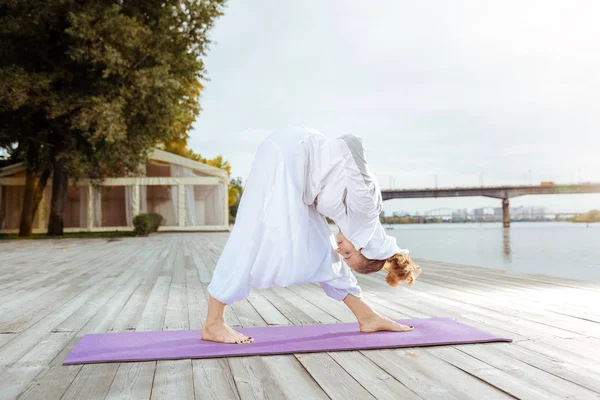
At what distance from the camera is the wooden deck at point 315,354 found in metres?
1.79

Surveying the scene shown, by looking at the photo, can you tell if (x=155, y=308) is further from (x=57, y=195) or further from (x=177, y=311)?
(x=57, y=195)

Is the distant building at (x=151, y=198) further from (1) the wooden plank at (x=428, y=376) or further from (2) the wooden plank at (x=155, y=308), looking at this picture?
(1) the wooden plank at (x=428, y=376)

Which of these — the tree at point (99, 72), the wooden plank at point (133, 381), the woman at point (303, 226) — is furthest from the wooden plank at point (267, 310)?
the tree at point (99, 72)

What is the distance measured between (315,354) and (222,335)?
484 mm

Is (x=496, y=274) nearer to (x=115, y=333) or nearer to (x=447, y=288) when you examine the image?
(x=447, y=288)

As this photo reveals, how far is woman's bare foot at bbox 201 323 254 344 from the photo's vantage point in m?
2.45

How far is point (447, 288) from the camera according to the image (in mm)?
4488

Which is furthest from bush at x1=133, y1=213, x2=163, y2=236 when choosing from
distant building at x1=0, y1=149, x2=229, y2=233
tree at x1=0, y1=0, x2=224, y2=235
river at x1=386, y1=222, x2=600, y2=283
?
river at x1=386, y1=222, x2=600, y2=283

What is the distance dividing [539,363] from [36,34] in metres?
15.0

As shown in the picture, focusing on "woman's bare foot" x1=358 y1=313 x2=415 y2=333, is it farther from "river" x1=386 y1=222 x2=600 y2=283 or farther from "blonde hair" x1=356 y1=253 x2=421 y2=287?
"river" x1=386 y1=222 x2=600 y2=283

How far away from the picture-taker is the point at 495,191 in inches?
1642

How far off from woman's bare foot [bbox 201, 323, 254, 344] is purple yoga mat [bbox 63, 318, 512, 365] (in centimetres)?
4

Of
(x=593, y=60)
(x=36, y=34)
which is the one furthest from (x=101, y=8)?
(x=593, y=60)

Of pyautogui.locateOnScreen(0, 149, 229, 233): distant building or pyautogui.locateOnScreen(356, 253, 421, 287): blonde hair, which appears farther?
pyautogui.locateOnScreen(0, 149, 229, 233): distant building
